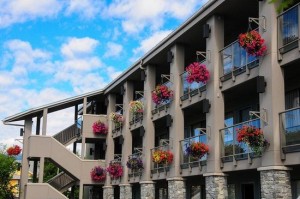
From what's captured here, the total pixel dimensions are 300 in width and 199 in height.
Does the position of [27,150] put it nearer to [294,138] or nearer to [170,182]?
[170,182]

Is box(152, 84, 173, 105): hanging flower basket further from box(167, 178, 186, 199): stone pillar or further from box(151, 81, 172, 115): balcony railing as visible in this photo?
box(167, 178, 186, 199): stone pillar

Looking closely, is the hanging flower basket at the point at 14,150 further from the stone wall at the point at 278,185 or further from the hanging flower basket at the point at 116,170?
the stone wall at the point at 278,185

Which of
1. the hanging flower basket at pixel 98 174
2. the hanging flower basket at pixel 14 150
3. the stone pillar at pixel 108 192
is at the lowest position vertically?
the stone pillar at pixel 108 192

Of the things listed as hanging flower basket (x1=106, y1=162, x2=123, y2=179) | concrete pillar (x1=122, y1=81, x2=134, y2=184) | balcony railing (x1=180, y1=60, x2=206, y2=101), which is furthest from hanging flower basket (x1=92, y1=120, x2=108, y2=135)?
balcony railing (x1=180, y1=60, x2=206, y2=101)

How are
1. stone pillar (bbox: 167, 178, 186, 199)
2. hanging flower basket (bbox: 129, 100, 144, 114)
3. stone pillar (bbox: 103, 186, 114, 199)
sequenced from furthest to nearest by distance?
stone pillar (bbox: 103, 186, 114, 199) < hanging flower basket (bbox: 129, 100, 144, 114) < stone pillar (bbox: 167, 178, 186, 199)

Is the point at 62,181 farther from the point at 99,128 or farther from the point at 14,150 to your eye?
the point at 99,128

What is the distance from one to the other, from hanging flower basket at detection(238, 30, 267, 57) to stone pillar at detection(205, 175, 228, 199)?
5665mm

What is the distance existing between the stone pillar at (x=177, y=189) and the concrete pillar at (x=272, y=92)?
25.7 feet

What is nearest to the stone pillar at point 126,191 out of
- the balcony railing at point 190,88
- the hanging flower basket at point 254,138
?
the balcony railing at point 190,88

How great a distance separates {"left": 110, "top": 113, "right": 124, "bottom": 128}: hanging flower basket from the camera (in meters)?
32.7

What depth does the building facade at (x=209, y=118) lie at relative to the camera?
1558 cm

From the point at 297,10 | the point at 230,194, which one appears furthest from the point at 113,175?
the point at 297,10

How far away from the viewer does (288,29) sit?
15648mm

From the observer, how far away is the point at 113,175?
31.5 metres
